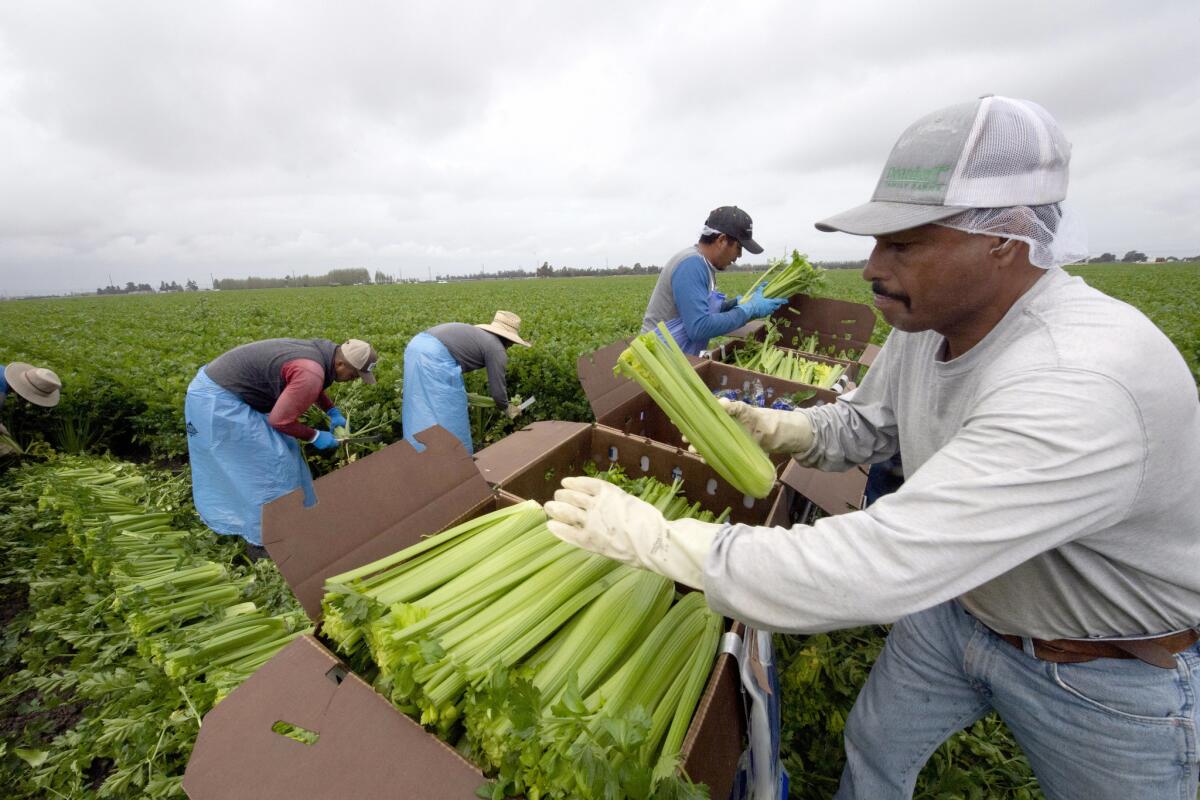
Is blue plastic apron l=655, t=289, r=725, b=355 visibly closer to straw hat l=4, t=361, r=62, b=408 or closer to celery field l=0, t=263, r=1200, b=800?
celery field l=0, t=263, r=1200, b=800

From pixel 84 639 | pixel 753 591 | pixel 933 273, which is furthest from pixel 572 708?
pixel 84 639

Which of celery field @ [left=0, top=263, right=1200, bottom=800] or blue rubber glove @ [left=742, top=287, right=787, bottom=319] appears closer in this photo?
celery field @ [left=0, top=263, right=1200, bottom=800]

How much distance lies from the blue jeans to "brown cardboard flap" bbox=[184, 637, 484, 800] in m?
1.94

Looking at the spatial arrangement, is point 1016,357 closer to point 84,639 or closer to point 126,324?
point 84,639

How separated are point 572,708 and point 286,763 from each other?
36.5 inches

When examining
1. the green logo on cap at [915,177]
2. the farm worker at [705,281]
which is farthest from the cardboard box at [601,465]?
the farm worker at [705,281]

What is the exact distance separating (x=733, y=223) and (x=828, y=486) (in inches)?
128

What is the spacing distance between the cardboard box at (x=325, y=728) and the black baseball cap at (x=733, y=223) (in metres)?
4.47

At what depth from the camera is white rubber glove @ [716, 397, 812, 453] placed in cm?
255

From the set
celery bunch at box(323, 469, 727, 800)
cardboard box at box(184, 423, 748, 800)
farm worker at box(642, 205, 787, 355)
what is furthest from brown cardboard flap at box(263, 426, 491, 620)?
farm worker at box(642, 205, 787, 355)

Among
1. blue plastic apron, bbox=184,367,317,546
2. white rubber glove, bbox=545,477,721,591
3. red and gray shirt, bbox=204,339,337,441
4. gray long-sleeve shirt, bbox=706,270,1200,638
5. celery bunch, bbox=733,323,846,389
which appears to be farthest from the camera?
celery bunch, bbox=733,323,846,389

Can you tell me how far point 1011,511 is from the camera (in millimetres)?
1133

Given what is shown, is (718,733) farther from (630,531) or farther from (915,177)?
(915,177)

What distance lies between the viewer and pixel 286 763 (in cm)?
145
